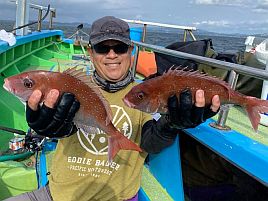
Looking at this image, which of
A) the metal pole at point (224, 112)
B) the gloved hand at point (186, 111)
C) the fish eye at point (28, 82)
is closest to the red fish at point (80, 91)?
the fish eye at point (28, 82)

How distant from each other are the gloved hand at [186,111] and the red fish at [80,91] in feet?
1.08

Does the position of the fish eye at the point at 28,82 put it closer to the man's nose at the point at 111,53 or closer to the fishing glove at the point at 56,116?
the fishing glove at the point at 56,116

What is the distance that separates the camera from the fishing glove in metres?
1.77

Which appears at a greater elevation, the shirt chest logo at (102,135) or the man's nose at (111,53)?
the man's nose at (111,53)

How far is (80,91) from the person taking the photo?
5.94ft

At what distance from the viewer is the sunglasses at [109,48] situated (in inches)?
86.4

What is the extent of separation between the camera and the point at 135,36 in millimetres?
6535

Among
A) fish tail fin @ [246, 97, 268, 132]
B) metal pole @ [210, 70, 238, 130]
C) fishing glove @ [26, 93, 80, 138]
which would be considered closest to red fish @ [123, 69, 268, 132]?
fish tail fin @ [246, 97, 268, 132]

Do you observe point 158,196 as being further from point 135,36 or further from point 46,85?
point 135,36

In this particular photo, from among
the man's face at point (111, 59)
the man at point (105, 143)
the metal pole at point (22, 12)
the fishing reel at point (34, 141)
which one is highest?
the metal pole at point (22, 12)

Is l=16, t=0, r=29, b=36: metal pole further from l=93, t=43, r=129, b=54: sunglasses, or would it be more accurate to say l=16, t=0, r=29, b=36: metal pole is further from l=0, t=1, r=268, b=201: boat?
l=93, t=43, r=129, b=54: sunglasses

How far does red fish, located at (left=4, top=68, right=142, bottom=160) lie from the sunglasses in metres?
0.39

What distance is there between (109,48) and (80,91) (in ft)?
1.68

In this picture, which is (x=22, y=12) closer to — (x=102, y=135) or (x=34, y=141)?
(x=34, y=141)
